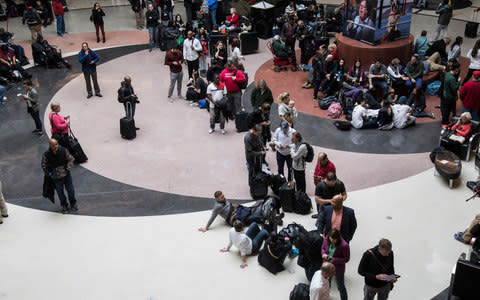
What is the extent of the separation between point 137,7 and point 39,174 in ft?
39.2

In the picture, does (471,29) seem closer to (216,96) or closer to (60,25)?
(216,96)

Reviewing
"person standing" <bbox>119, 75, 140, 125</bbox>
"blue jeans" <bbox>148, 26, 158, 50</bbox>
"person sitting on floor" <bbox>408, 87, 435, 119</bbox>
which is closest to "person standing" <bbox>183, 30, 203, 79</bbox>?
"person standing" <bbox>119, 75, 140, 125</bbox>

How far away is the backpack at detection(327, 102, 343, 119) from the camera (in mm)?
12930

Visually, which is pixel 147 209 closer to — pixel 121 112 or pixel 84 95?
pixel 121 112

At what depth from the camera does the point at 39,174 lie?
35.6 ft

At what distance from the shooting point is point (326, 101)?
1348cm

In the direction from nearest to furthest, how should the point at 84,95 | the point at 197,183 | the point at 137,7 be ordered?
the point at 197,183 → the point at 84,95 → the point at 137,7

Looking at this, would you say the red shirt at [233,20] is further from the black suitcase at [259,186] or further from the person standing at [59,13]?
the black suitcase at [259,186]

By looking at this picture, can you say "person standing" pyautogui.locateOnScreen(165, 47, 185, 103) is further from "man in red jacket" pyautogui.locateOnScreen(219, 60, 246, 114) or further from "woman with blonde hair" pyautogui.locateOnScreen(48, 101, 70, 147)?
"woman with blonde hair" pyautogui.locateOnScreen(48, 101, 70, 147)

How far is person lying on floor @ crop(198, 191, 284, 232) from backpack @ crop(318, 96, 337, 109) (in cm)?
531

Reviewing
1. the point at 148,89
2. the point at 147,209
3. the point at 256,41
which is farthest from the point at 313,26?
the point at 147,209

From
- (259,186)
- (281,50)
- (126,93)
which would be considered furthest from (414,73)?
(126,93)

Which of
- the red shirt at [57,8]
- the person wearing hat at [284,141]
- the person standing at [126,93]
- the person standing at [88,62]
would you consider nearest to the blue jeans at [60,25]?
the red shirt at [57,8]

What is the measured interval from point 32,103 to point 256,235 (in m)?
6.55
